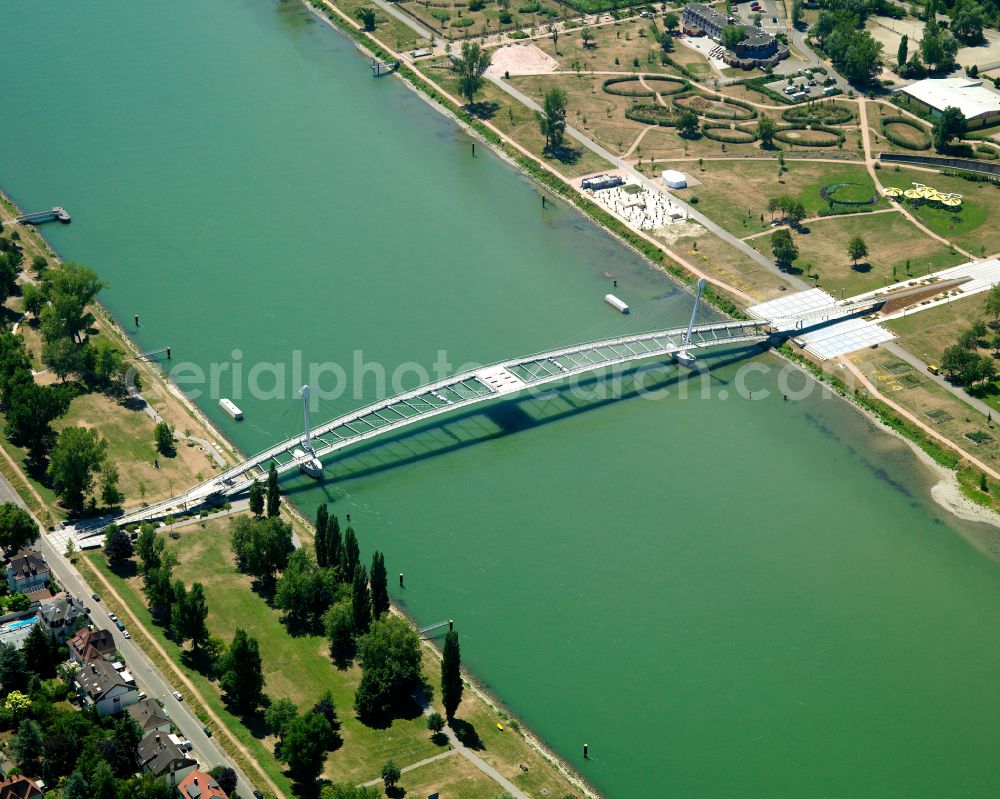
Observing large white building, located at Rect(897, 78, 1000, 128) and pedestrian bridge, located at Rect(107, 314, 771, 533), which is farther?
large white building, located at Rect(897, 78, 1000, 128)

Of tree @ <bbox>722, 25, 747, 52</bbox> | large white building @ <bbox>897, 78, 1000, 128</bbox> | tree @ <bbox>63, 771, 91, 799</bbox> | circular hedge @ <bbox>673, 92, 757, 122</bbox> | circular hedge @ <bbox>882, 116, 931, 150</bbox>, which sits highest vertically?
tree @ <bbox>722, 25, 747, 52</bbox>

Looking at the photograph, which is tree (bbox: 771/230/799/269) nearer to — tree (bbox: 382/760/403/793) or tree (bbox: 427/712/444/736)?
tree (bbox: 427/712/444/736)

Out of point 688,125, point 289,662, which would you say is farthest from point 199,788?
point 688,125

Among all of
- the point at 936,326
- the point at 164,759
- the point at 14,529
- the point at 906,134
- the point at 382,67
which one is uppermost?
the point at 382,67

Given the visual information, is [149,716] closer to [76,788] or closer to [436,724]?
[76,788]

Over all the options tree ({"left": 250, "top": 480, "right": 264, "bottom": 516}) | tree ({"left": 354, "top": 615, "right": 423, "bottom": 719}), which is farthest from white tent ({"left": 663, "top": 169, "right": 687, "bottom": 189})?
tree ({"left": 354, "top": 615, "right": 423, "bottom": 719})

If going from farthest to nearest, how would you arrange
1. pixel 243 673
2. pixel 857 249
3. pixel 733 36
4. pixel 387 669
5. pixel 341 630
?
pixel 733 36 < pixel 857 249 < pixel 341 630 < pixel 387 669 < pixel 243 673
